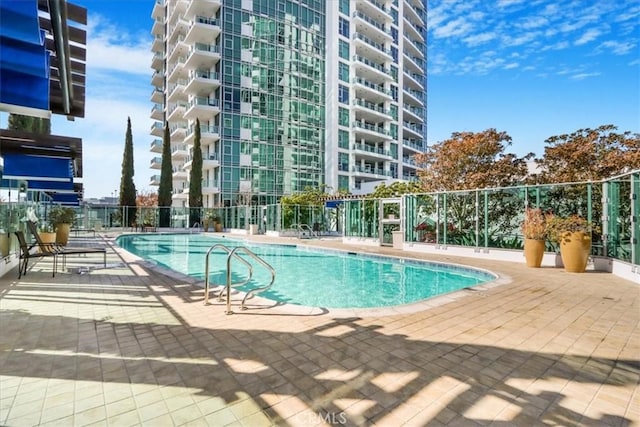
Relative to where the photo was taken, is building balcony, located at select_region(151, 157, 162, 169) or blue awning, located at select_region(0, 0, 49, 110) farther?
building balcony, located at select_region(151, 157, 162, 169)

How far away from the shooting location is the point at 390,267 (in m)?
10.7

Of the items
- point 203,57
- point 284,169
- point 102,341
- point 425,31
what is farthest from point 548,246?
point 425,31

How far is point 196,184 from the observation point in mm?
32250

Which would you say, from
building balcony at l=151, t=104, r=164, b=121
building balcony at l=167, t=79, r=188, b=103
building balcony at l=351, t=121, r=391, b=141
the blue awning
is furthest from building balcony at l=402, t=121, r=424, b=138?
the blue awning

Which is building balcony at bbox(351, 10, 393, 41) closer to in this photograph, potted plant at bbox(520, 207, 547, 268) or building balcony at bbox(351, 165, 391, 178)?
building balcony at bbox(351, 165, 391, 178)

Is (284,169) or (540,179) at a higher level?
(284,169)

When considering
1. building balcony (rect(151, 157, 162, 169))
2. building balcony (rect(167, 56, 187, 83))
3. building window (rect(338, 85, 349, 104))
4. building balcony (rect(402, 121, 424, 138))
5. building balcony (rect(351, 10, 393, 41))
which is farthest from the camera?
building balcony (rect(402, 121, 424, 138))

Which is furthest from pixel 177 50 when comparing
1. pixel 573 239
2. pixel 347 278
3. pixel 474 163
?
pixel 573 239

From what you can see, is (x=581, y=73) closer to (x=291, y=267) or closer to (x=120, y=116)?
(x=291, y=267)

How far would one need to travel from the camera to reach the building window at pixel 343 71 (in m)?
40.2

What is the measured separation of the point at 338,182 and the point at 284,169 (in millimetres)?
6533

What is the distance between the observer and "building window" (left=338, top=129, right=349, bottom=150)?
3942cm

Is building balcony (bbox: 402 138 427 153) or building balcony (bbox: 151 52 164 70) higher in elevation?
building balcony (bbox: 151 52 164 70)

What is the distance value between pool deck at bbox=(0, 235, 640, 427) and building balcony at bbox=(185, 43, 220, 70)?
3368 cm
